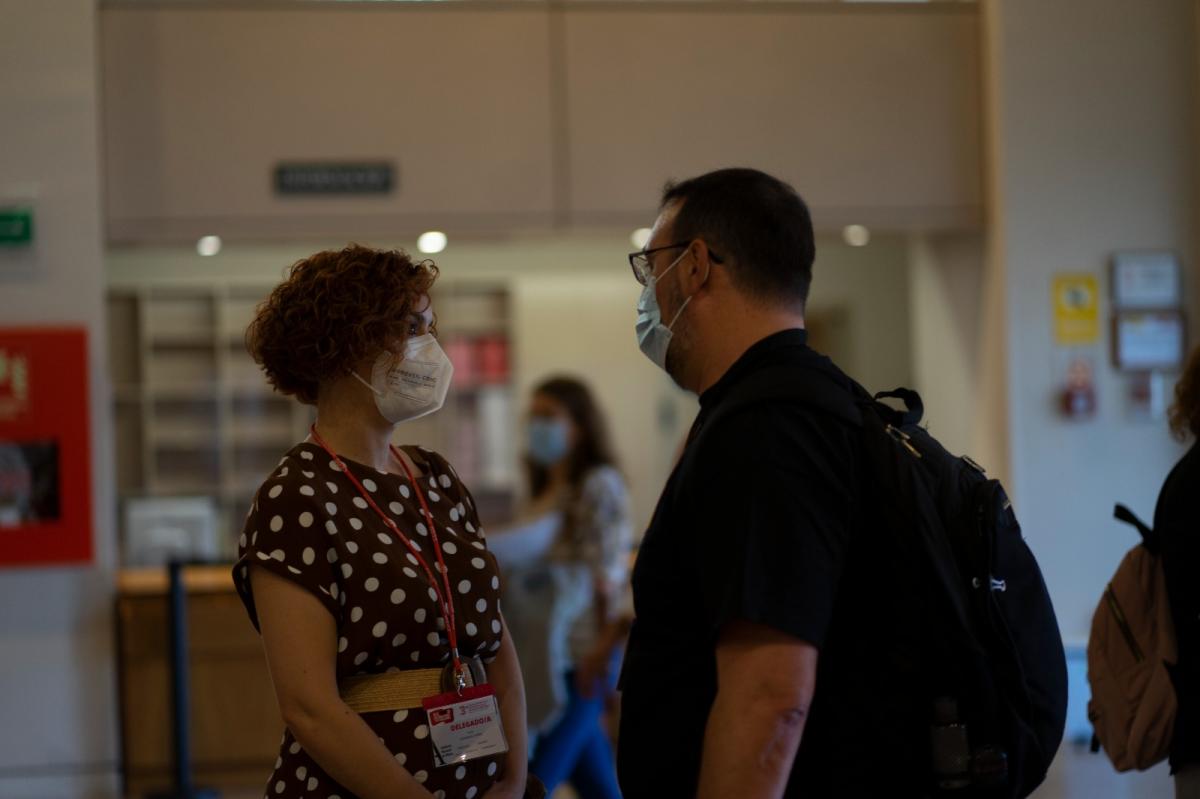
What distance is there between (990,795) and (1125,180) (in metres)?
4.47

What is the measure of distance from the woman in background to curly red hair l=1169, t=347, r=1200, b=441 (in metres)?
1.92

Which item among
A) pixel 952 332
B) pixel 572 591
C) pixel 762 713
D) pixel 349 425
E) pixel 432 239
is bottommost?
pixel 572 591

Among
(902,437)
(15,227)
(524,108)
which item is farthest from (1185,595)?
(15,227)

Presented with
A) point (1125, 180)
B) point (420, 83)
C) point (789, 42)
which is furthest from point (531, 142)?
point (1125, 180)

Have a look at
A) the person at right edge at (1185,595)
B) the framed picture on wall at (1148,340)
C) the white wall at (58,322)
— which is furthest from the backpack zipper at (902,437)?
the framed picture on wall at (1148,340)

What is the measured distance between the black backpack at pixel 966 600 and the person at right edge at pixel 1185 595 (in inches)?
36.0

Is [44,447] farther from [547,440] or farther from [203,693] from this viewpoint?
[547,440]

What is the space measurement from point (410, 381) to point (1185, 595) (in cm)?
155

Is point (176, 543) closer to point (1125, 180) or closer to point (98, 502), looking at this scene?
point (98, 502)

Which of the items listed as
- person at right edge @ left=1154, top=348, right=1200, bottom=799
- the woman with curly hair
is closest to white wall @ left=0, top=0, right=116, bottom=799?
the woman with curly hair

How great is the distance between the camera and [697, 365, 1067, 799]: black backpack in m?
1.63

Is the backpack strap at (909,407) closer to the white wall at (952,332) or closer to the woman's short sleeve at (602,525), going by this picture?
the woman's short sleeve at (602,525)

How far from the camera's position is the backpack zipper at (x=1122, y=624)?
2740mm

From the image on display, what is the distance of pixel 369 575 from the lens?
201 centimetres
